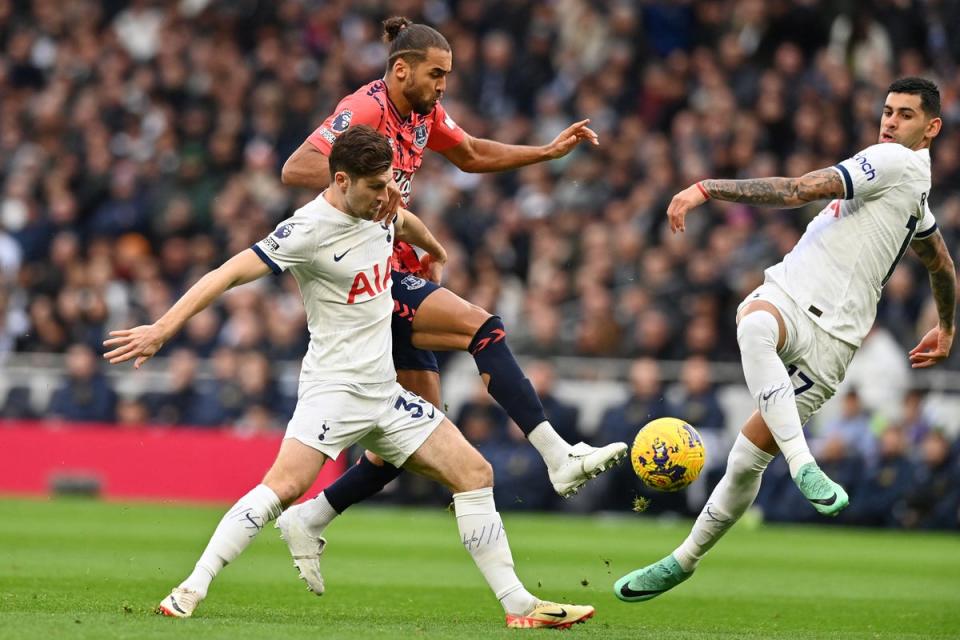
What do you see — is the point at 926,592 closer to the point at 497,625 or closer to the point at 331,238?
the point at 497,625

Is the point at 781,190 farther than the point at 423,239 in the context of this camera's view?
No

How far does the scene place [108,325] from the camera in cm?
2027

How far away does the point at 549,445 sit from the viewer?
8.12 meters

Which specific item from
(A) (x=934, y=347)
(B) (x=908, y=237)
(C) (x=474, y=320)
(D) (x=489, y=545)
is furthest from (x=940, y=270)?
(D) (x=489, y=545)

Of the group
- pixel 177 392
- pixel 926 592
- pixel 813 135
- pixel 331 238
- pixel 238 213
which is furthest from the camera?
pixel 238 213

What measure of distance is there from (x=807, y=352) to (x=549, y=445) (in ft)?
4.84

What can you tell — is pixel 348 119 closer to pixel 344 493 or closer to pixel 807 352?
pixel 344 493

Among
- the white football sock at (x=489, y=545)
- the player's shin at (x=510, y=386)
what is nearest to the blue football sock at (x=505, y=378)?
the player's shin at (x=510, y=386)

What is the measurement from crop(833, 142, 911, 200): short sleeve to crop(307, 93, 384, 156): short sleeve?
2441 mm

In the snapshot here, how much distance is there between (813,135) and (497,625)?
37.7ft

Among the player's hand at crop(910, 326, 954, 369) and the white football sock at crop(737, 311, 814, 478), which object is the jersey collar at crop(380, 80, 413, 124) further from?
the player's hand at crop(910, 326, 954, 369)

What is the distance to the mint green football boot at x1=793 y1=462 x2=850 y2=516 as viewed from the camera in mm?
7367

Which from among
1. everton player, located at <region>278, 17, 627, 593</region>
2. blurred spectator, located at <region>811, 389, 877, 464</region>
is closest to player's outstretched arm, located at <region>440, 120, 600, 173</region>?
everton player, located at <region>278, 17, 627, 593</region>

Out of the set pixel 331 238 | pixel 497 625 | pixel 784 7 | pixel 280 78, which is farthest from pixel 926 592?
pixel 280 78
